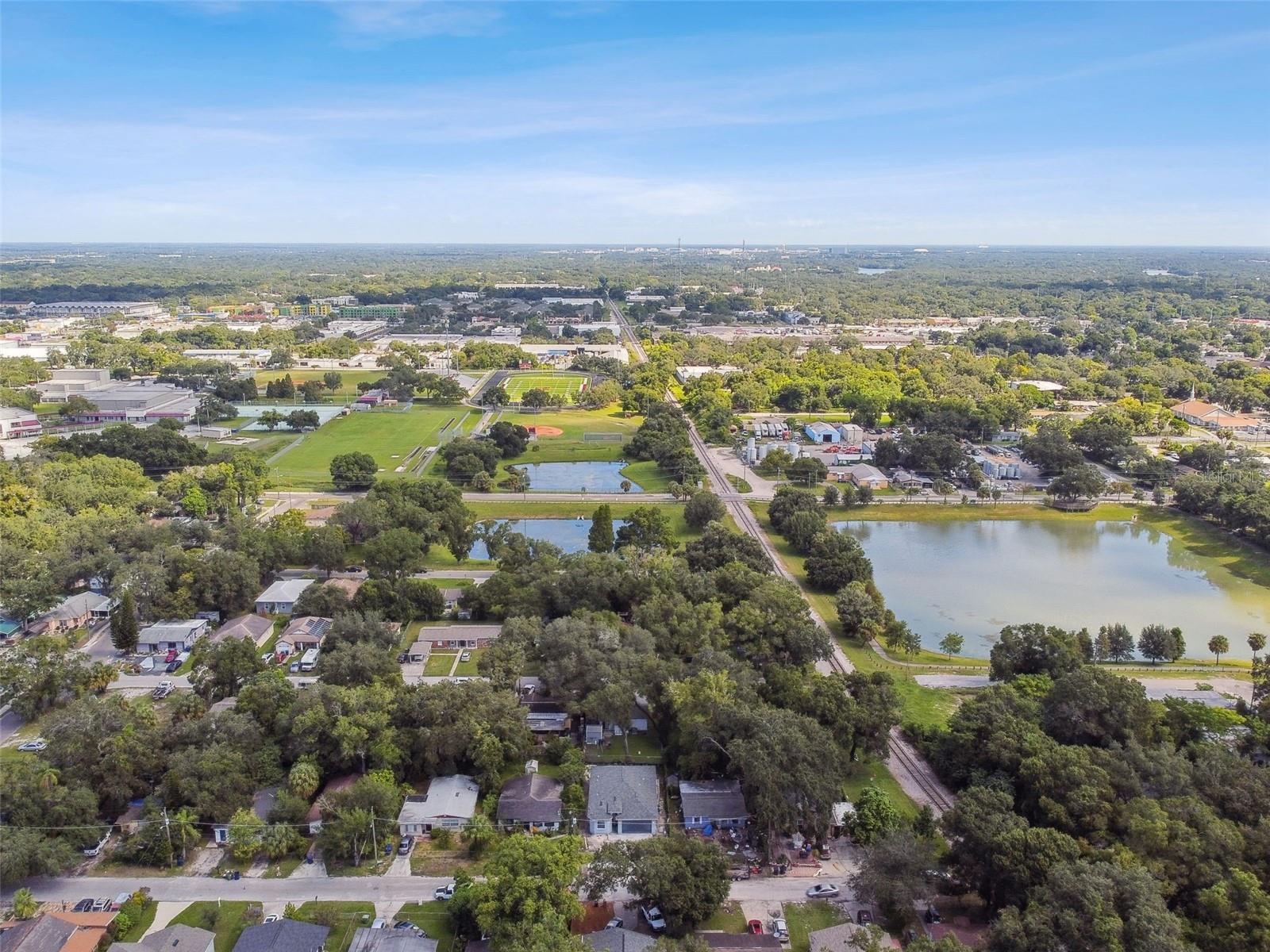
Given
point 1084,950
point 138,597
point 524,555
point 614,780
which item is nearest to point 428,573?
point 524,555

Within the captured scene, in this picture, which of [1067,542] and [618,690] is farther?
[1067,542]

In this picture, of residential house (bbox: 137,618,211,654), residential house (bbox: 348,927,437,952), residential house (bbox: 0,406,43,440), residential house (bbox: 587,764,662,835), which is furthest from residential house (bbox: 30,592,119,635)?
residential house (bbox: 0,406,43,440)

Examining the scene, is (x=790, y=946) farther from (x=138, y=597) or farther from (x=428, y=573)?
(x=138, y=597)

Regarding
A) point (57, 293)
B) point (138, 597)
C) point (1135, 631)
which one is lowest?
point (1135, 631)

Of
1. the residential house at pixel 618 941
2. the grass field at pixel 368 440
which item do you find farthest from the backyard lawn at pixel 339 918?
the grass field at pixel 368 440

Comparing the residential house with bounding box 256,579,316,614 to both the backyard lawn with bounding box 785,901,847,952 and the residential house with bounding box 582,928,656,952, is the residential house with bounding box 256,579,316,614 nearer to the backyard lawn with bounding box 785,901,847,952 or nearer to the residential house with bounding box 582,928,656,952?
the residential house with bounding box 582,928,656,952

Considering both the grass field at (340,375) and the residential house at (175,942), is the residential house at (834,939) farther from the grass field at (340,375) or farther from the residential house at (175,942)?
the grass field at (340,375)

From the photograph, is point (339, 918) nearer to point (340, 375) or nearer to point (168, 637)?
point (168, 637)
